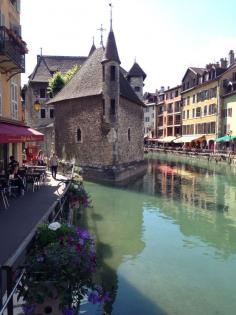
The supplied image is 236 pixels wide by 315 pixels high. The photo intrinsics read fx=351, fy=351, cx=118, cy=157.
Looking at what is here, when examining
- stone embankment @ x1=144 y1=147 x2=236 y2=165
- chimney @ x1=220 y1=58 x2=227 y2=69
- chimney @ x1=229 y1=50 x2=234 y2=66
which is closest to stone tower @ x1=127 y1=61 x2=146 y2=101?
stone embankment @ x1=144 y1=147 x2=236 y2=165

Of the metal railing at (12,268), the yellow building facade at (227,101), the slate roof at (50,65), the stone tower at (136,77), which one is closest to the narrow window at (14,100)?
the metal railing at (12,268)

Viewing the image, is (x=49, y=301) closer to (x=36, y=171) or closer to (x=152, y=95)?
(x=36, y=171)

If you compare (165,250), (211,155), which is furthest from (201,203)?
(211,155)

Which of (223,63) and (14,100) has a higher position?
(223,63)

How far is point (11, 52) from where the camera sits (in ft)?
43.7

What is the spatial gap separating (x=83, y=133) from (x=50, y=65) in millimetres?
23547

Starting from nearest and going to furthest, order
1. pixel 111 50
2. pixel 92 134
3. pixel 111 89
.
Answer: pixel 111 50 < pixel 111 89 < pixel 92 134

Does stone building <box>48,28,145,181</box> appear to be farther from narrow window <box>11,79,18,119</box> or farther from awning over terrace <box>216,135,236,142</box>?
awning over terrace <box>216,135,236,142</box>

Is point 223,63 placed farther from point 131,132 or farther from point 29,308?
point 29,308

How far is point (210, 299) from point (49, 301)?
4679 millimetres

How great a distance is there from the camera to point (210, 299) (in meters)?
8.15

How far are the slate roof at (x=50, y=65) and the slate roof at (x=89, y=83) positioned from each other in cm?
1654

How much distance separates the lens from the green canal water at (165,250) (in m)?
7.96

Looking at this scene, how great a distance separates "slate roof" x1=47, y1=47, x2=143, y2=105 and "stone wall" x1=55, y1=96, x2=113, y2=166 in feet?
1.68
